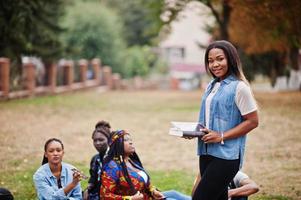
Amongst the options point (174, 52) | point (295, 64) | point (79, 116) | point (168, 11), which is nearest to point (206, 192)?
point (79, 116)

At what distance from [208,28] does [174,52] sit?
1899 cm

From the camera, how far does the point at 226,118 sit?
4578mm

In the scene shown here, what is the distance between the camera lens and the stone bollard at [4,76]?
20.9 metres

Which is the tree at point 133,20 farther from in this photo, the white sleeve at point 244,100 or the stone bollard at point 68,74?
the white sleeve at point 244,100

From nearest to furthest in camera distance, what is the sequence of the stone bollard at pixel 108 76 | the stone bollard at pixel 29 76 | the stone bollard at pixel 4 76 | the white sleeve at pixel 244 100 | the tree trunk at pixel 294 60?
the white sleeve at pixel 244 100 → the stone bollard at pixel 4 76 → the stone bollard at pixel 29 76 → the tree trunk at pixel 294 60 → the stone bollard at pixel 108 76

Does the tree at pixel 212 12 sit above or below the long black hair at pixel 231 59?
above

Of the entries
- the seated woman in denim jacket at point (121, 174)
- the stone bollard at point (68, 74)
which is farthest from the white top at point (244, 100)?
the stone bollard at point (68, 74)

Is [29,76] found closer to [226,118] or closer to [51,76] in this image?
[51,76]

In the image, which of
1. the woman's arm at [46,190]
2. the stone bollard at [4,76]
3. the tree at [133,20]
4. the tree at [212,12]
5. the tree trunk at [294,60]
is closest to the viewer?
the woman's arm at [46,190]

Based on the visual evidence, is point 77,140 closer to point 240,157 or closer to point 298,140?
point 298,140

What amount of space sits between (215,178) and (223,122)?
429 millimetres

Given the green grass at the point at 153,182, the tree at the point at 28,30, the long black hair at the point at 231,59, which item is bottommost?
the green grass at the point at 153,182

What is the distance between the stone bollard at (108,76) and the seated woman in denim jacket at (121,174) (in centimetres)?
2948

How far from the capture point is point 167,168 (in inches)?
385
